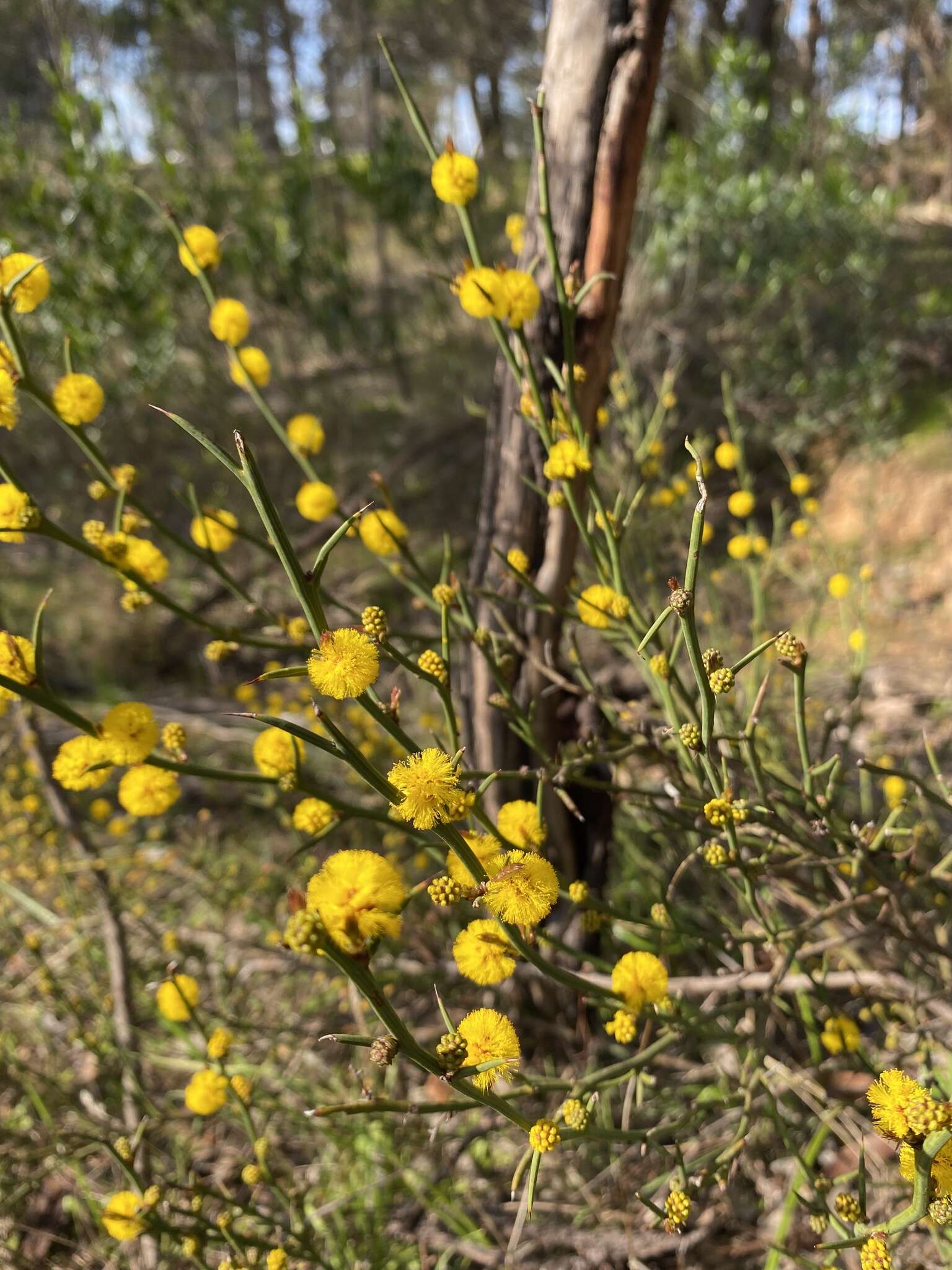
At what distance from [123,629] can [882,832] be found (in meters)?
4.35

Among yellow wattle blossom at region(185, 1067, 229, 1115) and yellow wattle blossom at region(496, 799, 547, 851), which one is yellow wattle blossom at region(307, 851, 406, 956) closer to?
yellow wattle blossom at region(496, 799, 547, 851)

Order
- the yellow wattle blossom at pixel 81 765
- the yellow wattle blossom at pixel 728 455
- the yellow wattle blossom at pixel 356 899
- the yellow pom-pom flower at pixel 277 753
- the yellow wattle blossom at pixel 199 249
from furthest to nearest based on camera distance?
the yellow wattle blossom at pixel 728 455, the yellow wattle blossom at pixel 199 249, the yellow pom-pom flower at pixel 277 753, the yellow wattle blossom at pixel 81 765, the yellow wattle blossom at pixel 356 899

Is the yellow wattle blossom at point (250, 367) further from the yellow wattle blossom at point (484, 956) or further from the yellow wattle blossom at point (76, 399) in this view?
the yellow wattle blossom at point (484, 956)

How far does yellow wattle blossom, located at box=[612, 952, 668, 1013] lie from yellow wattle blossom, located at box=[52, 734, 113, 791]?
666 mm

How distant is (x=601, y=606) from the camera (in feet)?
3.65

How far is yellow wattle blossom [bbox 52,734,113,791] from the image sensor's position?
0.89m

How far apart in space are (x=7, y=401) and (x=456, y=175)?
67 cm

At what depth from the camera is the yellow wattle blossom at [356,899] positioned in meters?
0.63

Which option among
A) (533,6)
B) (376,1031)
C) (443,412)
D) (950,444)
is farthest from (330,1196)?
(533,6)

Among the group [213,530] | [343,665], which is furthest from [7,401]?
[343,665]

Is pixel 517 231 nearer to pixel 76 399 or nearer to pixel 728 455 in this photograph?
pixel 728 455

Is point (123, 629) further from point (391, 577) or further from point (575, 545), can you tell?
point (575, 545)

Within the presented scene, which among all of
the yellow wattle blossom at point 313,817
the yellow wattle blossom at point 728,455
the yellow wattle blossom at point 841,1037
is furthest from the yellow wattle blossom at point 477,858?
the yellow wattle blossom at point 728,455

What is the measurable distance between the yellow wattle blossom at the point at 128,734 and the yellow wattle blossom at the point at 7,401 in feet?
1.29
